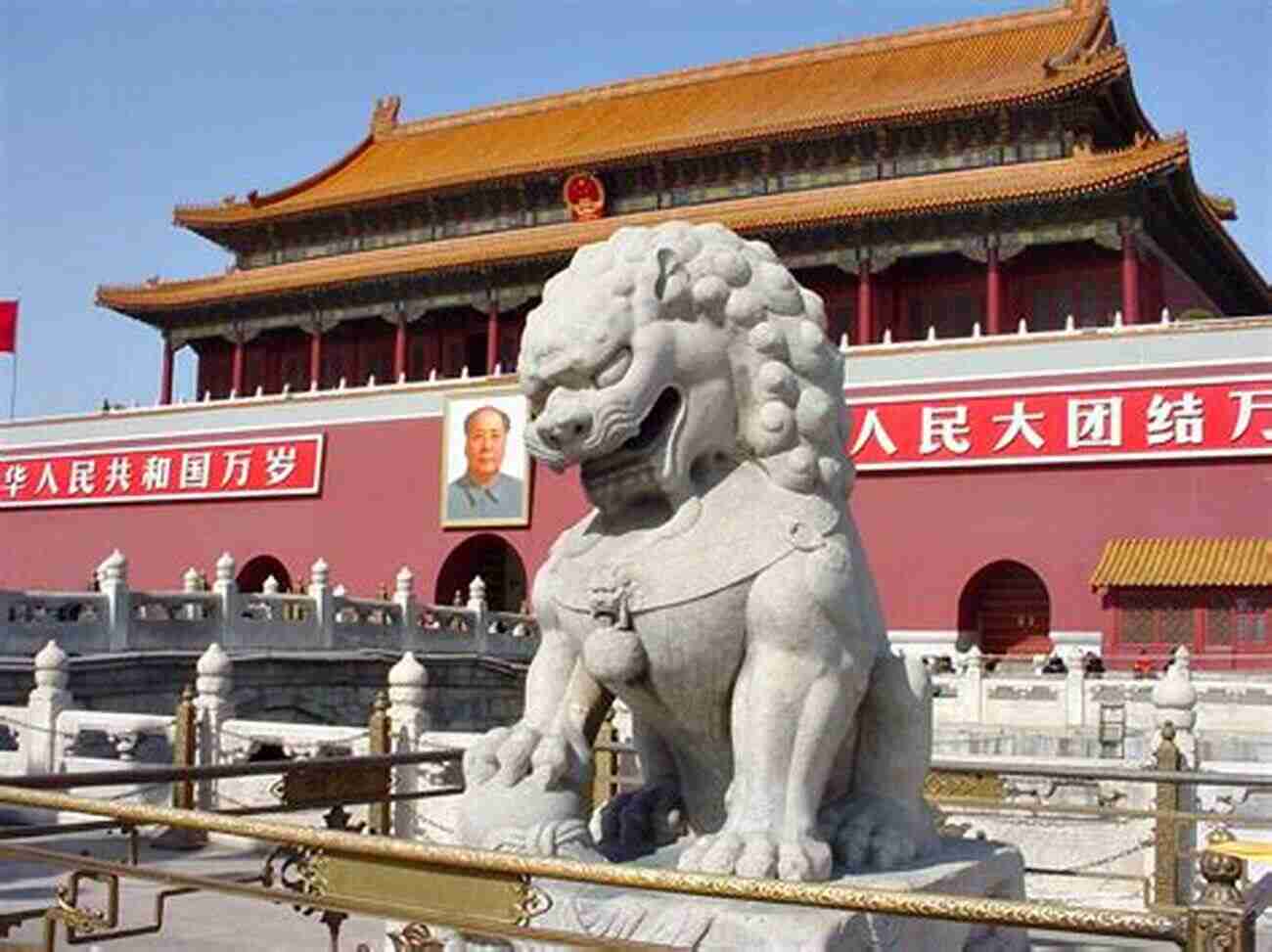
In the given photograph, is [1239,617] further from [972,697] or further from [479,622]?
[479,622]

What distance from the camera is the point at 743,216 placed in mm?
22438

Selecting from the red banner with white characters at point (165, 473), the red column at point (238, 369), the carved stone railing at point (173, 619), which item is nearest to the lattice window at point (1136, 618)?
the carved stone railing at point (173, 619)

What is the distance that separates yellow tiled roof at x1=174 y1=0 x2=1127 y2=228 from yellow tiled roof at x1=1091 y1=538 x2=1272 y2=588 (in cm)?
667

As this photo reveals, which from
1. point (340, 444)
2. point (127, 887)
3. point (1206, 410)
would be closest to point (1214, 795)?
point (127, 887)

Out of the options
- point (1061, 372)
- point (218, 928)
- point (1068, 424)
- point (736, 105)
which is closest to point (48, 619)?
point (218, 928)

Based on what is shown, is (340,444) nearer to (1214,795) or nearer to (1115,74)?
(1115,74)

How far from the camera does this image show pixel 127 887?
22.0ft

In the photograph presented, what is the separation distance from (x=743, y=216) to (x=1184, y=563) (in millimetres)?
8475

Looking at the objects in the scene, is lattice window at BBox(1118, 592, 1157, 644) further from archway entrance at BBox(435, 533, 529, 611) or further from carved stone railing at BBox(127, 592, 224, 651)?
carved stone railing at BBox(127, 592, 224, 651)

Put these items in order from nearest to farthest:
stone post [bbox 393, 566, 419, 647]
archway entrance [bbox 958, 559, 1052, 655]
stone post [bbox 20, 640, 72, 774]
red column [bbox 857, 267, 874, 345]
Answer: stone post [bbox 20, 640, 72, 774] → stone post [bbox 393, 566, 419, 647] → archway entrance [bbox 958, 559, 1052, 655] → red column [bbox 857, 267, 874, 345]

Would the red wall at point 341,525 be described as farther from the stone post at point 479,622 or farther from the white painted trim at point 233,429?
the stone post at point 479,622

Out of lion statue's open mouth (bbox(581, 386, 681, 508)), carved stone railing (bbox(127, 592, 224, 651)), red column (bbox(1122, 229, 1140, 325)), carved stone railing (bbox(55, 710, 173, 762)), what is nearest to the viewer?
lion statue's open mouth (bbox(581, 386, 681, 508))

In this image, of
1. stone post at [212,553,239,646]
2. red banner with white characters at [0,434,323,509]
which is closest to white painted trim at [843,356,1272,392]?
stone post at [212,553,239,646]

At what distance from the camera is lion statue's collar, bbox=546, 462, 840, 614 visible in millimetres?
3109
